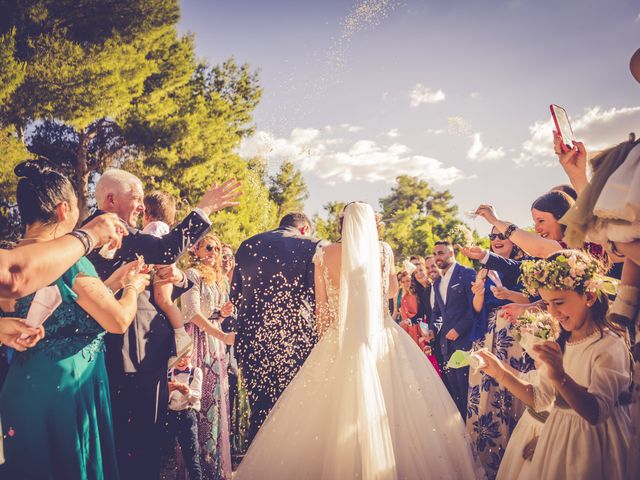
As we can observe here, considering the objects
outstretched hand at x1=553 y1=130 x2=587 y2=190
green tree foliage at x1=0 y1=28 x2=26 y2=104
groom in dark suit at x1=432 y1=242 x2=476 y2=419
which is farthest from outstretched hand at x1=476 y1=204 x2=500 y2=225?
green tree foliage at x1=0 y1=28 x2=26 y2=104

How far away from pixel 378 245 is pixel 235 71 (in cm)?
1816

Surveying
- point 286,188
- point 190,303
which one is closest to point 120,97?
point 190,303

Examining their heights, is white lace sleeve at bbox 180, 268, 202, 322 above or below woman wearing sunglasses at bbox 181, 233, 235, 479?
above

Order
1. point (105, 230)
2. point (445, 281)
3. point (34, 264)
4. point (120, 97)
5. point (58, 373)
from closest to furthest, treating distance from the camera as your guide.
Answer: point (34, 264) < point (105, 230) < point (58, 373) < point (445, 281) < point (120, 97)

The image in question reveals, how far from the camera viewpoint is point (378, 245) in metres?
3.55

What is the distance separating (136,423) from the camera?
2.81m

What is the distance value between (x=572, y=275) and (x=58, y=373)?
2.56 metres

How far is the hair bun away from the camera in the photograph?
211cm

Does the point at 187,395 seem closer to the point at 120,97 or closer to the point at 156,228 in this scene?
the point at 156,228

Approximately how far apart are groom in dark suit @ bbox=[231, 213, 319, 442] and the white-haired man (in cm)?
117

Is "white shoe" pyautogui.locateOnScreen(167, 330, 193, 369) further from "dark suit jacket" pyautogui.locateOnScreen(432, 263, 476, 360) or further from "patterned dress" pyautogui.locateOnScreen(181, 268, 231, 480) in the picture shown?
"dark suit jacket" pyautogui.locateOnScreen(432, 263, 476, 360)

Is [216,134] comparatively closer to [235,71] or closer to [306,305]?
[235,71]

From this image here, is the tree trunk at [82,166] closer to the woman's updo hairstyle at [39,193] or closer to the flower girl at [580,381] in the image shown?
the woman's updo hairstyle at [39,193]

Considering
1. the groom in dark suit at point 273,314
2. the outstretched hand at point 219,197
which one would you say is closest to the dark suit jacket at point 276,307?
the groom in dark suit at point 273,314
